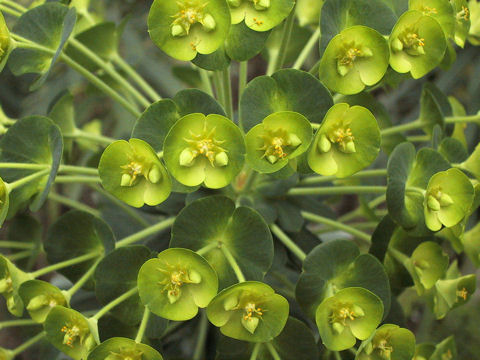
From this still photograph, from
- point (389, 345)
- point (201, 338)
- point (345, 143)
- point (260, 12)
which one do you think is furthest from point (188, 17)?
point (201, 338)

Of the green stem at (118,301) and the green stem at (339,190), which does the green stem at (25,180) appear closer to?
the green stem at (118,301)

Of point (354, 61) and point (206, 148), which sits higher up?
point (354, 61)

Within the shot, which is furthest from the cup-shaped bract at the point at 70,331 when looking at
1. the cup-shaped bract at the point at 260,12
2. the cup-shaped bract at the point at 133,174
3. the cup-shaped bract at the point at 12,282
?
the cup-shaped bract at the point at 260,12

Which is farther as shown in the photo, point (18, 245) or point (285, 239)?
point (18, 245)

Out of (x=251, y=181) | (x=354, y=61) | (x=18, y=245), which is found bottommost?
(x=18, y=245)

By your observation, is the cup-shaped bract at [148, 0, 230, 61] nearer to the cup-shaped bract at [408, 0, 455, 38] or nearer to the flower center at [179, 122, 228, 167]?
the flower center at [179, 122, 228, 167]

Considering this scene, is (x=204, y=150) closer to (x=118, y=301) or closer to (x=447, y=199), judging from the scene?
(x=118, y=301)
